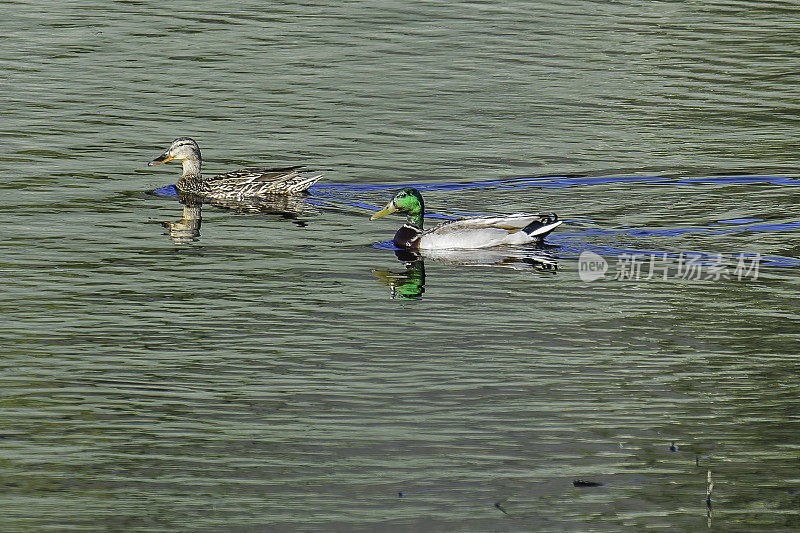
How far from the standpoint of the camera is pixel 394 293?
1326 cm

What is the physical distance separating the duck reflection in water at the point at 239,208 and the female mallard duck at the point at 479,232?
1.57 meters

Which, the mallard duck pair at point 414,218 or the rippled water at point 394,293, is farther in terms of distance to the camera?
the mallard duck pair at point 414,218

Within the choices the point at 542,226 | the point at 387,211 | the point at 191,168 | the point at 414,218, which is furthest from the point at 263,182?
the point at 542,226

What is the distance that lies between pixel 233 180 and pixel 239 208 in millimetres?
369

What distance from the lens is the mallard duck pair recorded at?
597 inches

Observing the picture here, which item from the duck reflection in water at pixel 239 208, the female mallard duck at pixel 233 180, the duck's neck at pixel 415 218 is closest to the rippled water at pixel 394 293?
the duck reflection in water at pixel 239 208

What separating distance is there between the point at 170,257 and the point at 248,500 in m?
6.70

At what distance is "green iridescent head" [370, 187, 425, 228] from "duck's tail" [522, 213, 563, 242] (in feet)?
4.62

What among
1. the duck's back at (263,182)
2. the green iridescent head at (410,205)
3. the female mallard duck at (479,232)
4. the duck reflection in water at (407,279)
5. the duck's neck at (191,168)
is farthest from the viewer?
the duck's neck at (191,168)

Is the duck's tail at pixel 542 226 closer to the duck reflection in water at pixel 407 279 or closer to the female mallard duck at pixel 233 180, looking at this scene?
the duck reflection in water at pixel 407 279

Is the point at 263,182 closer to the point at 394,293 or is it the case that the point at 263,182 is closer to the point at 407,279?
the point at 407,279

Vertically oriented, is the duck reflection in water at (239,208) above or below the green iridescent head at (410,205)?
below

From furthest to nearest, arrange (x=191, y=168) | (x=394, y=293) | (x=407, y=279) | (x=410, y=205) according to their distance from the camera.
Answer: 1. (x=191, y=168)
2. (x=410, y=205)
3. (x=407, y=279)
4. (x=394, y=293)

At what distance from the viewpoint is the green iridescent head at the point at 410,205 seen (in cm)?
1593
